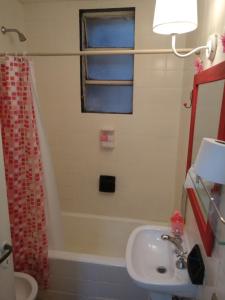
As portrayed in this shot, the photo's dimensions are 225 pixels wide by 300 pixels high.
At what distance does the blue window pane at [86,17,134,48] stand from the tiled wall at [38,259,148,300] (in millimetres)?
1984

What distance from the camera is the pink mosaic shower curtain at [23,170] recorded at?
1.57 metres

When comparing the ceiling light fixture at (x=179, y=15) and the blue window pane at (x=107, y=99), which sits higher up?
the ceiling light fixture at (x=179, y=15)

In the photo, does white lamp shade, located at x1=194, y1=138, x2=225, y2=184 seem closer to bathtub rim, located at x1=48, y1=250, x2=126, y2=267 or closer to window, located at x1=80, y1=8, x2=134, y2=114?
bathtub rim, located at x1=48, y1=250, x2=126, y2=267

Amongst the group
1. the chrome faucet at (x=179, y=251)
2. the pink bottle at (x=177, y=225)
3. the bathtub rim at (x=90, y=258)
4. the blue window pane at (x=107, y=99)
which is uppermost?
the blue window pane at (x=107, y=99)

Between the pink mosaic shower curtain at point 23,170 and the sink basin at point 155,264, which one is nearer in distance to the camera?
the sink basin at point 155,264

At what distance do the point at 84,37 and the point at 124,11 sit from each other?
45 cm

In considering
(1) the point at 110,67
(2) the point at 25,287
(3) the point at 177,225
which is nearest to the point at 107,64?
(1) the point at 110,67

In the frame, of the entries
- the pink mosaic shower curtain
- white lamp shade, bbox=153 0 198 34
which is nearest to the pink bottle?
the pink mosaic shower curtain

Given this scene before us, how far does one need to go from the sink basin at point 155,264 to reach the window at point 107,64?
1258mm

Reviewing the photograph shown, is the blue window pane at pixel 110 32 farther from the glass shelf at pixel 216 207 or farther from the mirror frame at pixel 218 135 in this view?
the glass shelf at pixel 216 207

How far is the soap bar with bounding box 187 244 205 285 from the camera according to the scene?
3.48 ft

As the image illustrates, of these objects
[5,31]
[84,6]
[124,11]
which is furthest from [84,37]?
[5,31]

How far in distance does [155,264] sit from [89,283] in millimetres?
625

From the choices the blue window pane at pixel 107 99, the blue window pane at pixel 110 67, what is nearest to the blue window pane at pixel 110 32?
the blue window pane at pixel 110 67
